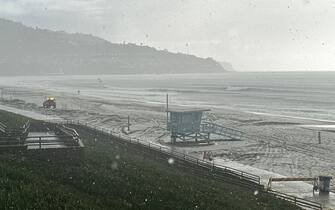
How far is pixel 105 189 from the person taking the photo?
1838 cm

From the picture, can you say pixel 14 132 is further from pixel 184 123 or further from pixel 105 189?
pixel 184 123

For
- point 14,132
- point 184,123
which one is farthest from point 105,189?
point 184,123

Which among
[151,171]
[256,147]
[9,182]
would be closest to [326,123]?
[256,147]

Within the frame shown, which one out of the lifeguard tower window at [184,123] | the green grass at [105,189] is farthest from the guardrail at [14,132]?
the lifeguard tower window at [184,123]

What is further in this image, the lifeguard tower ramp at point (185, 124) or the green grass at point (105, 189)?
the lifeguard tower ramp at point (185, 124)

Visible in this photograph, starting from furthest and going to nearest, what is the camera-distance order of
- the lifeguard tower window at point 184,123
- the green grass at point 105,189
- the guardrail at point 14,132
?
the lifeguard tower window at point 184,123 → the guardrail at point 14,132 → the green grass at point 105,189

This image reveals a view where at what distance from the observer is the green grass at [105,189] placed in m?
15.0

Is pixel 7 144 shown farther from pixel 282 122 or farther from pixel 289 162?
pixel 282 122

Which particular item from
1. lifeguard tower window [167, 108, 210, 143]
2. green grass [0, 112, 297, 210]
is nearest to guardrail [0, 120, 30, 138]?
green grass [0, 112, 297, 210]

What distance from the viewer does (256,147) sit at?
159ft

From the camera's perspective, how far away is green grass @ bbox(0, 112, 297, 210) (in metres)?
15.0

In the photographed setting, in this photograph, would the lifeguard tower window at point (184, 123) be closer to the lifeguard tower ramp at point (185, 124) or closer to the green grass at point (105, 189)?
the lifeguard tower ramp at point (185, 124)

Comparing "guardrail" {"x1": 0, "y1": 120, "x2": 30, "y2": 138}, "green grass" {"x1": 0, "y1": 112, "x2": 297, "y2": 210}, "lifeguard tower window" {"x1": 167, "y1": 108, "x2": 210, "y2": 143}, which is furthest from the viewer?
"lifeguard tower window" {"x1": 167, "y1": 108, "x2": 210, "y2": 143}

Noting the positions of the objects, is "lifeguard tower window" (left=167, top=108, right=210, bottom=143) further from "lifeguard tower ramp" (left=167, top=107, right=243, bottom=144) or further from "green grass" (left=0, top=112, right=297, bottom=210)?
"green grass" (left=0, top=112, right=297, bottom=210)
